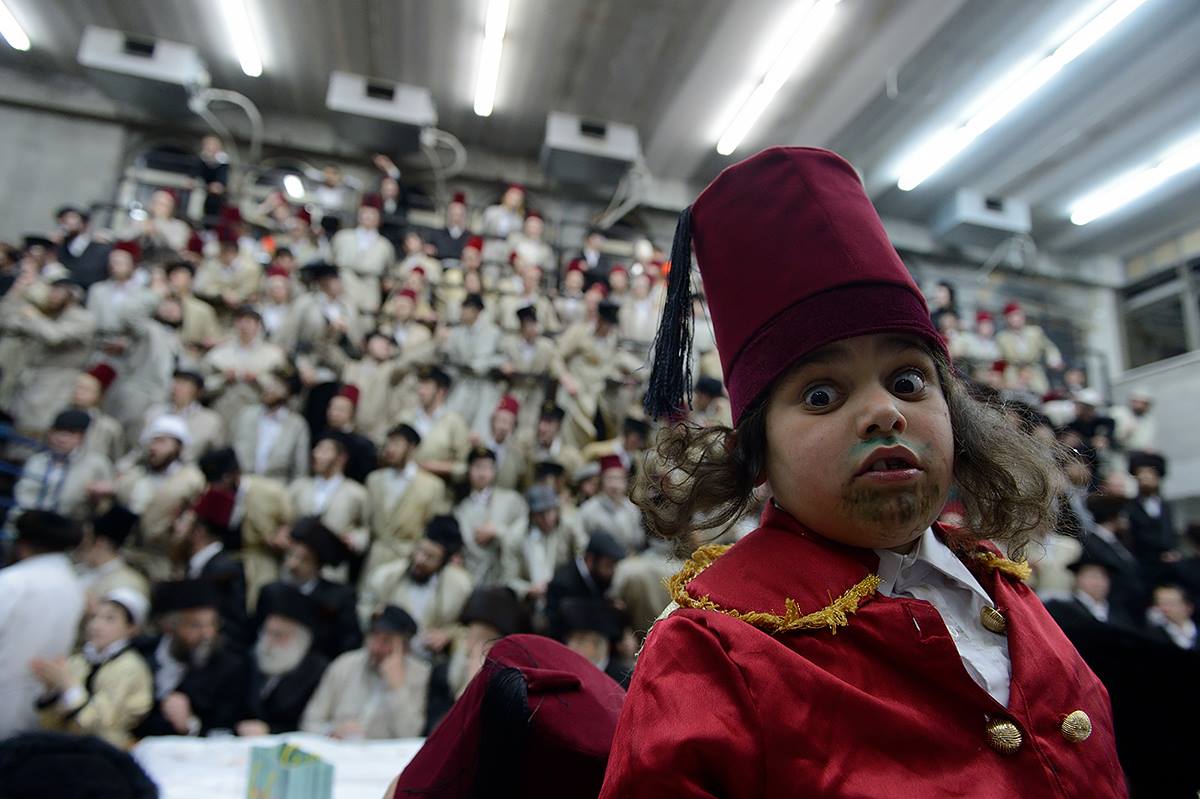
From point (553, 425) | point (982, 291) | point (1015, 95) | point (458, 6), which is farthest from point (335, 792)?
point (982, 291)

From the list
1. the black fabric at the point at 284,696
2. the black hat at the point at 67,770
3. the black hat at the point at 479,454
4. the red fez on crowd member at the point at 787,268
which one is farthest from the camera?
the black hat at the point at 479,454

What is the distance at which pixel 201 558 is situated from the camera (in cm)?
436

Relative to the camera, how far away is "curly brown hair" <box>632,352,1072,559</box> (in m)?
1.13

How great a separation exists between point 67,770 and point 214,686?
2.02m

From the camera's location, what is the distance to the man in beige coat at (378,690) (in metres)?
3.59

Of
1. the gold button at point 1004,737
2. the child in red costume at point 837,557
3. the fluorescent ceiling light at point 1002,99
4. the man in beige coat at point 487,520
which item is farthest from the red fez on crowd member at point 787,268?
the fluorescent ceiling light at point 1002,99

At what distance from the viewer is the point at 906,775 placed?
30.9 inches

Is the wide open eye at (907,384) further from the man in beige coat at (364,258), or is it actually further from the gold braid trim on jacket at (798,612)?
the man in beige coat at (364,258)

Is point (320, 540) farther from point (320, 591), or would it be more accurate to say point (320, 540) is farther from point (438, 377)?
point (438, 377)

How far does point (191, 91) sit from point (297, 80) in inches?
46.3

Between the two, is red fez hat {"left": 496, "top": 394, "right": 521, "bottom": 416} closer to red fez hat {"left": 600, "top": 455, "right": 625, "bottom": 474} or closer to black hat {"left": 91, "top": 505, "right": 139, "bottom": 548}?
red fez hat {"left": 600, "top": 455, "right": 625, "bottom": 474}

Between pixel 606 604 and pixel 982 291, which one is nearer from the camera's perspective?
pixel 606 604

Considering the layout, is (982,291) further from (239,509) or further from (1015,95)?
(239,509)

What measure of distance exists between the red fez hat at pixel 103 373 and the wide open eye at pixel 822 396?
566 cm
